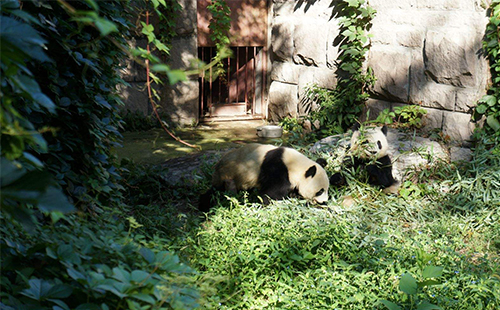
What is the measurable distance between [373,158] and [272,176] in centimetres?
142

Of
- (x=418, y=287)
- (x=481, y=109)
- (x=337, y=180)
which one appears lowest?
(x=337, y=180)

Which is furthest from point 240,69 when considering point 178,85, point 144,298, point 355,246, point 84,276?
point 144,298

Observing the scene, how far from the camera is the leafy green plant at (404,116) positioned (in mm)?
7070

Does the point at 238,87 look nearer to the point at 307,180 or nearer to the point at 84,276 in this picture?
the point at 307,180

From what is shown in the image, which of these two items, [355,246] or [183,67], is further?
[183,67]

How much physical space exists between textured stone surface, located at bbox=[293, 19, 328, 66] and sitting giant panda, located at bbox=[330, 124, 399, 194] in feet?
9.10

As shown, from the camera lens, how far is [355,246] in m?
4.16

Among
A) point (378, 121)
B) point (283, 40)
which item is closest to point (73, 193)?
point (378, 121)

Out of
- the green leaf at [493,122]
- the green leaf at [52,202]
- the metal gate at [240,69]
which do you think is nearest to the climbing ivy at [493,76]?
the green leaf at [493,122]

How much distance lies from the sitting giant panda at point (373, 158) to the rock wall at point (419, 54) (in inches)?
42.8

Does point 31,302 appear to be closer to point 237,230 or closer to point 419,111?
point 237,230

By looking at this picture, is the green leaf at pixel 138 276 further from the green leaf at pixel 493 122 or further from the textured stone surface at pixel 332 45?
the textured stone surface at pixel 332 45

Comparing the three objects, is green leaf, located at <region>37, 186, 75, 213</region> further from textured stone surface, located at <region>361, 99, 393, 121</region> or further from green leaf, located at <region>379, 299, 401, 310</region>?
textured stone surface, located at <region>361, 99, 393, 121</region>

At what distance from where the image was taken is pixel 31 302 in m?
1.76
